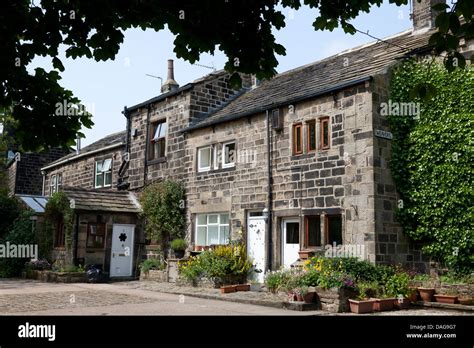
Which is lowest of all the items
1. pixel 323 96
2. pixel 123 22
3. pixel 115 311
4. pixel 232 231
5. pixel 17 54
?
pixel 115 311

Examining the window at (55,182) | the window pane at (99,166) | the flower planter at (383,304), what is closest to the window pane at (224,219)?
the flower planter at (383,304)

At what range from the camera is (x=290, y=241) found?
55.9 feet

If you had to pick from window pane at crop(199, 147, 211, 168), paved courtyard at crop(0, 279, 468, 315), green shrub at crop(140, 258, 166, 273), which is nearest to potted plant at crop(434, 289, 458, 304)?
paved courtyard at crop(0, 279, 468, 315)

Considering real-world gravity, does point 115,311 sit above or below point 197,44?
below

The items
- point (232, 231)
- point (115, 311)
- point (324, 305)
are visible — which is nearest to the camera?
point (115, 311)

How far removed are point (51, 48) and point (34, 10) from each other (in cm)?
48

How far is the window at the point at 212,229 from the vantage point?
63.6 feet

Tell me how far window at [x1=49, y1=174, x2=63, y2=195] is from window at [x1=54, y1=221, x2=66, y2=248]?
8905 mm

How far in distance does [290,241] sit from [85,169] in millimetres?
15839

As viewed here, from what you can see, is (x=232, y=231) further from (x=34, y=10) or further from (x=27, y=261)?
(x=34, y=10)

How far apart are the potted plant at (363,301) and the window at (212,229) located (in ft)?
22.6

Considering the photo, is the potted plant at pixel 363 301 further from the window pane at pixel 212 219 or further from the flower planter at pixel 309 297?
the window pane at pixel 212 219
